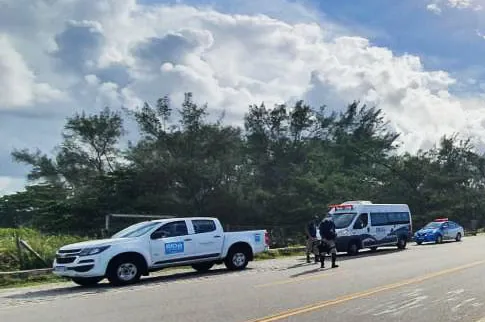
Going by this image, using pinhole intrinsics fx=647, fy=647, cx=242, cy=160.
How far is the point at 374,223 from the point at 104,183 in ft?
79.8

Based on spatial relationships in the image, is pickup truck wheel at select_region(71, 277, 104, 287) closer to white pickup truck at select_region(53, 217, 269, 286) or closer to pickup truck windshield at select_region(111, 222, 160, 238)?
white pickup truck at select_region(53, 217, 269, 286)

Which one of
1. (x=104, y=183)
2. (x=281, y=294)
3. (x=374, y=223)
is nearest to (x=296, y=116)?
(x=104, y=183)

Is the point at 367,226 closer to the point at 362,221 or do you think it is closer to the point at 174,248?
the point at 362,221

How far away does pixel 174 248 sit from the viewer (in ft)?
61.7

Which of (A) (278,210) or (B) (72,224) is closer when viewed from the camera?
(B) (72,224)

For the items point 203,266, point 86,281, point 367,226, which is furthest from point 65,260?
point 367,226

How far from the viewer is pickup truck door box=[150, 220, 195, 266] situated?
18.3 meters

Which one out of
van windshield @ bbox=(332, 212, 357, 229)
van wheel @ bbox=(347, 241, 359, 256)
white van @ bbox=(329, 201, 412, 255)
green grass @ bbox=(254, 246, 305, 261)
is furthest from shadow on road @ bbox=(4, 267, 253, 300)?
Result: van windshield @ bbox=(332, 212, 357, 229)

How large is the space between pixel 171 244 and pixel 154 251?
26.7 inches

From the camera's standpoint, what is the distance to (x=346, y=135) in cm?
7662

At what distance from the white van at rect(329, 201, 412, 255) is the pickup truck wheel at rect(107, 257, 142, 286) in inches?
455

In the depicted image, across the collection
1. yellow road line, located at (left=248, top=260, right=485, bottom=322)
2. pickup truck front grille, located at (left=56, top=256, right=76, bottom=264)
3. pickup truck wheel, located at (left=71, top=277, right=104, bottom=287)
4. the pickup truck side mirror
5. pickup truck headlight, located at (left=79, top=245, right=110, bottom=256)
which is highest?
the pickup truck side mirror

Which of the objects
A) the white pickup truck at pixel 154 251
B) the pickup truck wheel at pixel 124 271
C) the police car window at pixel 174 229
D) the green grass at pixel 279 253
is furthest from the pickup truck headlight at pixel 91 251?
the green grass at pixel 279 253

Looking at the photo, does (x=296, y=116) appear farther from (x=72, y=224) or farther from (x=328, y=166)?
(x=72, y=224)
